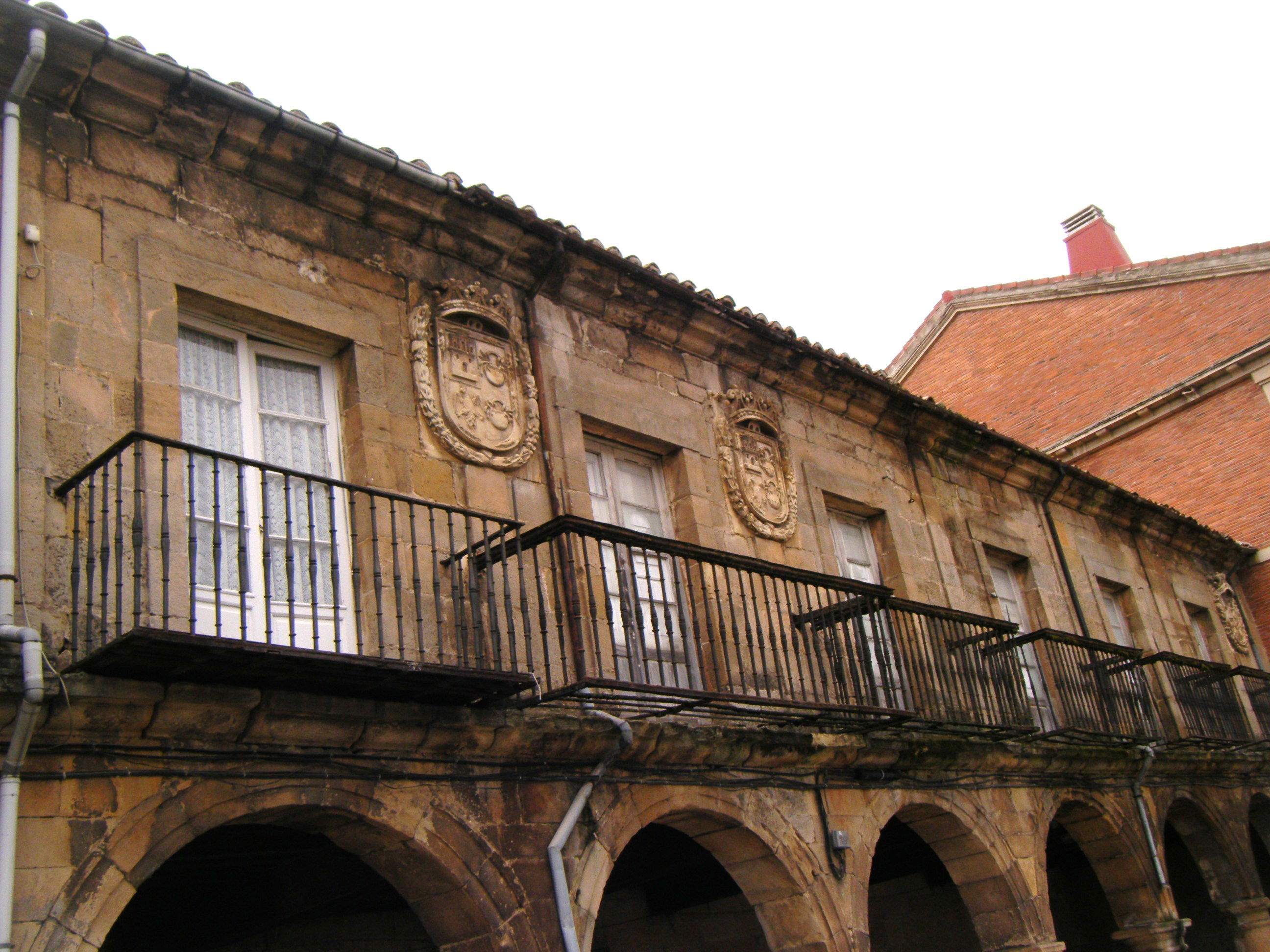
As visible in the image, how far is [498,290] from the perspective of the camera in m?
7.87

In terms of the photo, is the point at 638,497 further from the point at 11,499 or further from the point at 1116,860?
the point at 1116,860

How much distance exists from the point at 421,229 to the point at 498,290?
2.25 ft

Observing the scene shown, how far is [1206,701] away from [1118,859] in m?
2.85

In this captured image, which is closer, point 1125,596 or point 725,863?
point 725,863

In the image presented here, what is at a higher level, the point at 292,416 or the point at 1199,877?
the point at 292,416

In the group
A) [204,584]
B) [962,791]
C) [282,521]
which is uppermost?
[282,521]

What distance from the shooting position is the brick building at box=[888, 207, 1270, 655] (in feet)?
58.2

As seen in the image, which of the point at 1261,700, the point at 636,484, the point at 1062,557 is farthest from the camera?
the point at 1261,700

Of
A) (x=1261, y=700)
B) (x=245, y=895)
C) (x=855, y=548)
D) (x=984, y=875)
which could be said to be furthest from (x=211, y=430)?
(x=1261, y=700)

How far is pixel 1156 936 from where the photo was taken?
1068 centimetres

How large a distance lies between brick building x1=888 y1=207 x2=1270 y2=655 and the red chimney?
0.06 m

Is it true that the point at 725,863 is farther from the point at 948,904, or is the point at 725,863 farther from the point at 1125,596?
the point at 1125,596

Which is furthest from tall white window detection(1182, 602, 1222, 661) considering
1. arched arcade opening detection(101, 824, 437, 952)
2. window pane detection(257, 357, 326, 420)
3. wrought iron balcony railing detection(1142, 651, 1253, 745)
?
window pane detection(257, 357, 326, 420)

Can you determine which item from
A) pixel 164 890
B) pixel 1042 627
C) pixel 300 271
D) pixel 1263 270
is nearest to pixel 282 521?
pixel 300 271
